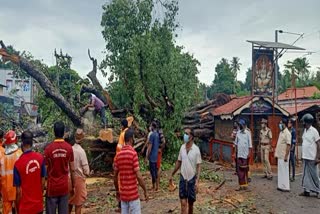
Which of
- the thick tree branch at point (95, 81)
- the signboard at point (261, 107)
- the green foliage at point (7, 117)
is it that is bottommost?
the green foliage at point (7, 117)

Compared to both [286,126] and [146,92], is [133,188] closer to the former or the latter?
[286,126]

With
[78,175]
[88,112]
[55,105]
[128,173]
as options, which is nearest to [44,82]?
[88,112]

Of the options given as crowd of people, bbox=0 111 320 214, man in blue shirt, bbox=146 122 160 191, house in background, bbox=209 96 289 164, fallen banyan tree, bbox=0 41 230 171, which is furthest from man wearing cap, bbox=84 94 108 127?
house in background, bbox=209 96 289 164

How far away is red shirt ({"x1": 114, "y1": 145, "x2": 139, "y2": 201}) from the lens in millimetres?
5188

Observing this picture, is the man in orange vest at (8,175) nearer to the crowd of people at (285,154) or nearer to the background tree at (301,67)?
the crowd of people at (285,154)

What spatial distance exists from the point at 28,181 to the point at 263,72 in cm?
1135

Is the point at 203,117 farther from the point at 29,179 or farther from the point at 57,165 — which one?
the point at 29,179

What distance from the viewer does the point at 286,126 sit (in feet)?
32.1

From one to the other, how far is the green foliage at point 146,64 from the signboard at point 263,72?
3.17 m

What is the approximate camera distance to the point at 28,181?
4781mm

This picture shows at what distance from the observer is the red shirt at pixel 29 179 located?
4758mm

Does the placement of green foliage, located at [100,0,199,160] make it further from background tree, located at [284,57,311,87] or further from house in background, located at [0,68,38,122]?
background tree, located at [284,57,311,87]

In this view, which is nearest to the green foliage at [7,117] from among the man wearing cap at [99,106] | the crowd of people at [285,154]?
the man wearing cap at [99,106]

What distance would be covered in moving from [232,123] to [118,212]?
944cm
